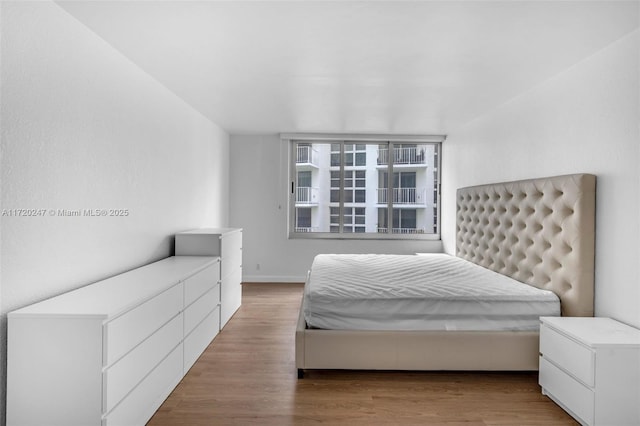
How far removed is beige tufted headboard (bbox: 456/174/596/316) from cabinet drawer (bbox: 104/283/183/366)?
8.93 ft

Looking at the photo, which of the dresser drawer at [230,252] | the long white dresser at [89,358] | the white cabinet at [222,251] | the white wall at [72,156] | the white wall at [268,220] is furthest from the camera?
the white wall at [268,220]

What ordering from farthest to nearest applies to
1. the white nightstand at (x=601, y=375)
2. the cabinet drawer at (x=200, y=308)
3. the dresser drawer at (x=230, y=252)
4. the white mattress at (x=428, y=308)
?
the dresser drawer at (x=230, y=252), the cabinet drawer at (x=200, y=308), the white mattress at (x=428, y=308), the white nightstand at (x=601, y=375)

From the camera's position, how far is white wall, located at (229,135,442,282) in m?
5.93

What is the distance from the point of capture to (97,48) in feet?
8.01

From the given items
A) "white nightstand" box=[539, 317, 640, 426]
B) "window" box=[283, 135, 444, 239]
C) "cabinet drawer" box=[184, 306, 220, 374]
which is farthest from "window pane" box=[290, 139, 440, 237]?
"white nightstand" box=[539, 317, 640, 426]

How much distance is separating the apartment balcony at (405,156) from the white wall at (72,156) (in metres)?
3.49

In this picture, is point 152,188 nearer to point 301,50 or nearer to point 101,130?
point 101,130

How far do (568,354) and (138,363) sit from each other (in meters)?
2.41

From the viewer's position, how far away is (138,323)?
2.02 m

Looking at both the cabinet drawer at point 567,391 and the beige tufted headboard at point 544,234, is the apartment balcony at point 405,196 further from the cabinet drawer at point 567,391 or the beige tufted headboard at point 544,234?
the cabinet drawer at point 567,391

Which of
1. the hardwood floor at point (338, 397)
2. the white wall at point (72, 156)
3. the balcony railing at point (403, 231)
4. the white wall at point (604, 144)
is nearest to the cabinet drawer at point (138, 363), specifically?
the hardwood floor at point (338, 397)

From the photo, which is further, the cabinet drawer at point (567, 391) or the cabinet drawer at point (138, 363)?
the cabinet drawer at point (567, 391)

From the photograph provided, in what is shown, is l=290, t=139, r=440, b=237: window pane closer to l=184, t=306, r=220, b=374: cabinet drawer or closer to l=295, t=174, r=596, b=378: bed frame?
l=184, t=306, r=220, b=374: cabinet drawer

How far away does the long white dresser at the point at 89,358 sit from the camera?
66.4 inches
